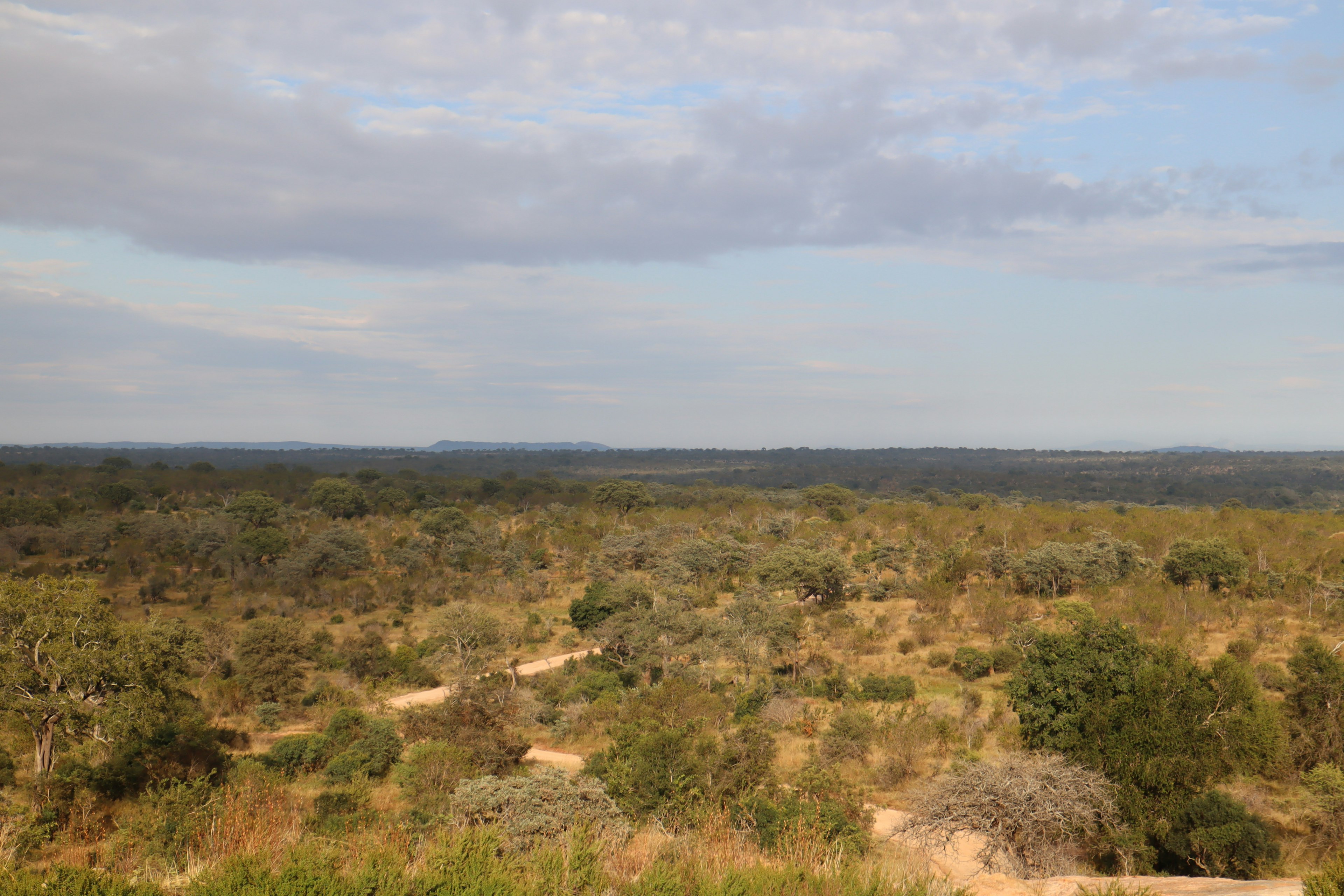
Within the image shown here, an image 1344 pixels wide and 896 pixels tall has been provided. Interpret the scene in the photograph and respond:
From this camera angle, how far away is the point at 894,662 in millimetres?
30969

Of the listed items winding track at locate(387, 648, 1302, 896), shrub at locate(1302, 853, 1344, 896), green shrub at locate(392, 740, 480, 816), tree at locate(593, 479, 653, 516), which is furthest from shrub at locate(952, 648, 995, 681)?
tree at locate(593, 479, 653, 516)

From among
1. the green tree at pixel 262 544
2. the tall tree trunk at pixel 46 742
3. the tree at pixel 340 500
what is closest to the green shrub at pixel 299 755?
the tall tree trunk at pixel 46 742

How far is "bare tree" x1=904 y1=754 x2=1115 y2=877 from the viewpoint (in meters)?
12.9

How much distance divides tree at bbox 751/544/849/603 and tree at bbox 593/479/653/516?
→ 110 ft

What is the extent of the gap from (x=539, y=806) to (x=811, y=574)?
29.2m

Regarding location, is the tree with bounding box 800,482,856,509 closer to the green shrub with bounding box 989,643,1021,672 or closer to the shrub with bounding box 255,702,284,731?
the green shrub with bounding box 989,643,1021,672

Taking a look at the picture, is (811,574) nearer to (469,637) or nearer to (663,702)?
(663,702)

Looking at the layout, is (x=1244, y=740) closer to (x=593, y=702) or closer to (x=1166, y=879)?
(x=1166, y=879)

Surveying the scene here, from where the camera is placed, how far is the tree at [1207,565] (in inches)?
1465

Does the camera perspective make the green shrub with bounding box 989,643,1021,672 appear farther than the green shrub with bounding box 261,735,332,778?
Yes

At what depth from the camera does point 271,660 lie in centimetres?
2814

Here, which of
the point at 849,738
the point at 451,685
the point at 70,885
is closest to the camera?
the point at 70,885

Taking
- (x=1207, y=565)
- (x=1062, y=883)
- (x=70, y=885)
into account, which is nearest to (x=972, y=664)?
(x=1207, y=565)

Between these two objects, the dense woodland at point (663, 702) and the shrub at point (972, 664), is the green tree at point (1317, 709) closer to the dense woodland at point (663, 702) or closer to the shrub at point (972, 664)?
the dense woodland at point (663, 702)
